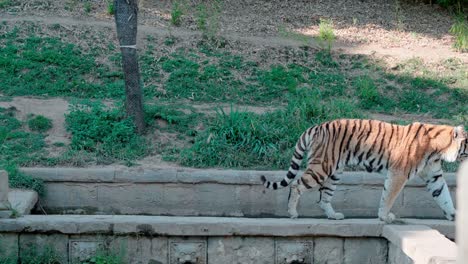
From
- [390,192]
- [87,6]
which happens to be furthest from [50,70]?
[390,192]

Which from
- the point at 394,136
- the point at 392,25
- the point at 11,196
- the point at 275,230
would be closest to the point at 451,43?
the point at 392,25

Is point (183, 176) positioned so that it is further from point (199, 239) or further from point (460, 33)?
point (460, 33)

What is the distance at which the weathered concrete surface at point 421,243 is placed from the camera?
5422 millimetres

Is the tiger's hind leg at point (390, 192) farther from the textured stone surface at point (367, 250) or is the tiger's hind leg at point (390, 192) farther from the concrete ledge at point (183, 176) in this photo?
the concrete ledge at point (183, 176)

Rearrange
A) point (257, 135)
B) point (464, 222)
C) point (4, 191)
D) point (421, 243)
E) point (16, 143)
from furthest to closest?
point (257, 135)
point (16, 143)
point (4, 191)
point (421, 243)
point (464, 222)

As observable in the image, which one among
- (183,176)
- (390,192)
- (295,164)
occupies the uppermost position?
(295,164)

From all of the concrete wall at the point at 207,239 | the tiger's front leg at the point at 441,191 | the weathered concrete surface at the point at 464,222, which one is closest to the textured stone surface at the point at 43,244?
the concrete wall at the point at 207,239

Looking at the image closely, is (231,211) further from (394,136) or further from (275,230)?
(394,136)

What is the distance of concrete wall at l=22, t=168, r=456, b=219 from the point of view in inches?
310

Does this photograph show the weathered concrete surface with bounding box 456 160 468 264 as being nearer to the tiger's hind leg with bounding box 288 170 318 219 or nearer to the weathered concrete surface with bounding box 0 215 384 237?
the weathered concrete surface with bounding box 0 215 384 237

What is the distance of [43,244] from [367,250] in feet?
9.82

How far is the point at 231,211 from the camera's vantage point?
315 inches

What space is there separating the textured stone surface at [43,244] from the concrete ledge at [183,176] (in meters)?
1.46

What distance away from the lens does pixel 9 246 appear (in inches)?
250
